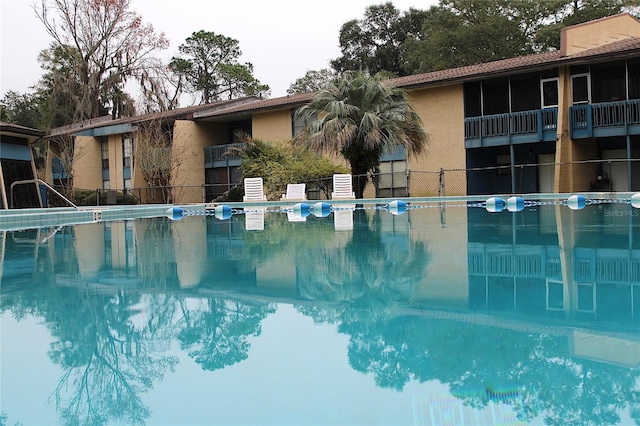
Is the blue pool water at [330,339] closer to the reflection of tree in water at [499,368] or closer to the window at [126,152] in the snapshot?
the reflection of tree in water at [499,368]

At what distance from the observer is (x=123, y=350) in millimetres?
3660

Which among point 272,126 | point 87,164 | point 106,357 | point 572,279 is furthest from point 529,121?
point 87,164

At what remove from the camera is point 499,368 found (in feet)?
9.84

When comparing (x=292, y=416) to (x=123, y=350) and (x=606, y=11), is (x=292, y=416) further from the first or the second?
(x=606, y=11)

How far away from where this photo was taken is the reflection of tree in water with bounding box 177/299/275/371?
3.43 meters

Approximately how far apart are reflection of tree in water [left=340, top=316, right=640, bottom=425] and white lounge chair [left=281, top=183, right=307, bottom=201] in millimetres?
20320

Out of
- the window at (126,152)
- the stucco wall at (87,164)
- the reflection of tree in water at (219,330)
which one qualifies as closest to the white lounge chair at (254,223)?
the reflection of tree in water at (219,330)

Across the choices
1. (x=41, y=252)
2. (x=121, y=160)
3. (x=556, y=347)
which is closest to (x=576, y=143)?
(x=41, y=252)

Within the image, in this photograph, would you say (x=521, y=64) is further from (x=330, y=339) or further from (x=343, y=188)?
(x=330, y=339)

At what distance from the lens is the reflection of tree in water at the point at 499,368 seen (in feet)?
8.34

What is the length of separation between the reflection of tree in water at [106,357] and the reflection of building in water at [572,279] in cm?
209

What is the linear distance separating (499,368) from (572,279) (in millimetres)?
2669

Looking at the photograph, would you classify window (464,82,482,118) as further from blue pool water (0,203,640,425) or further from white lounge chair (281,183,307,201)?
blue pool water (0,203,640,425)

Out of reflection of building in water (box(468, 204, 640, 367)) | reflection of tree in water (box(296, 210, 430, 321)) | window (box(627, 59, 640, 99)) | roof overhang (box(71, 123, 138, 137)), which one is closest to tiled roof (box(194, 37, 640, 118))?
window (box(627, 59, 640, 99))
